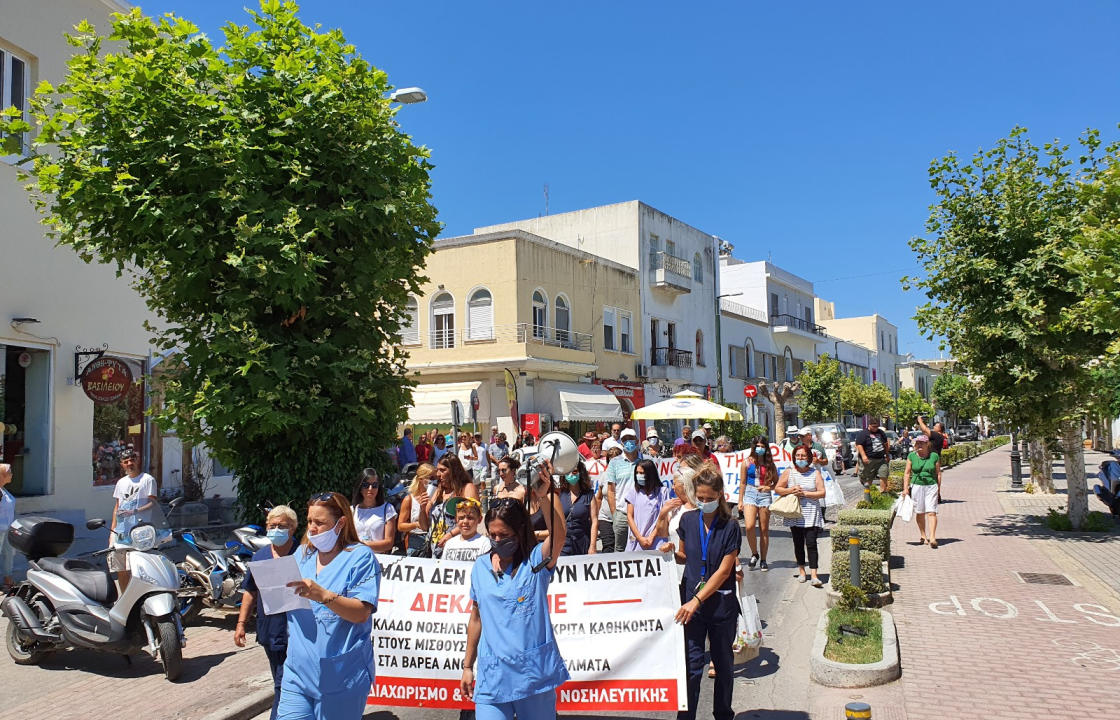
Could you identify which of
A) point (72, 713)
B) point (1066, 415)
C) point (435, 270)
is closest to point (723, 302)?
point (435, 270)

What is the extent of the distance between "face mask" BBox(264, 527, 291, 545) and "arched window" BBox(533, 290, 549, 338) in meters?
25.5

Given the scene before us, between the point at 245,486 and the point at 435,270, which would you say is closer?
the point at 245,486

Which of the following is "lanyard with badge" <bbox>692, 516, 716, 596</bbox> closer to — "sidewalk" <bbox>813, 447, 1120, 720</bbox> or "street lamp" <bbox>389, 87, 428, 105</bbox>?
"sidewalk" <bbox>813, 447, 1120, 720</bbox>

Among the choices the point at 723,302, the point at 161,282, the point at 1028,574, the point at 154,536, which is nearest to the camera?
the point at 154,536

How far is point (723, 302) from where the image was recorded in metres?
48.2

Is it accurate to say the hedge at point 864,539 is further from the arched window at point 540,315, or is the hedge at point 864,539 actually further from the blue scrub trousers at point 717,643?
the arched window at point 540,315

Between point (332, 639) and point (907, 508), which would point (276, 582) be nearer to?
point (332, 639)

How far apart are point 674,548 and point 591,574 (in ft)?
2.09

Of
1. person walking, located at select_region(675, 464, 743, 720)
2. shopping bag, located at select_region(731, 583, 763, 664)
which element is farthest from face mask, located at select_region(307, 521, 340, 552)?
shopping bag, located at select_region(731, 583, 763, 664)

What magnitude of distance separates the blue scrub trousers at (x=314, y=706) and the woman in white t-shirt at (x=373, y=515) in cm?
342

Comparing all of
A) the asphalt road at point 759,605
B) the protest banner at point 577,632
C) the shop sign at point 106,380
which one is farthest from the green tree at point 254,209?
the shop sign at point 106,380

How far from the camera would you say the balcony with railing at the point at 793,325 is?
174ft

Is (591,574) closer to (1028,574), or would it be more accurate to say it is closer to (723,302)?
(1028,574)

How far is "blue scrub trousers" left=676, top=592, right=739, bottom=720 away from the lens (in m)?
5.21
